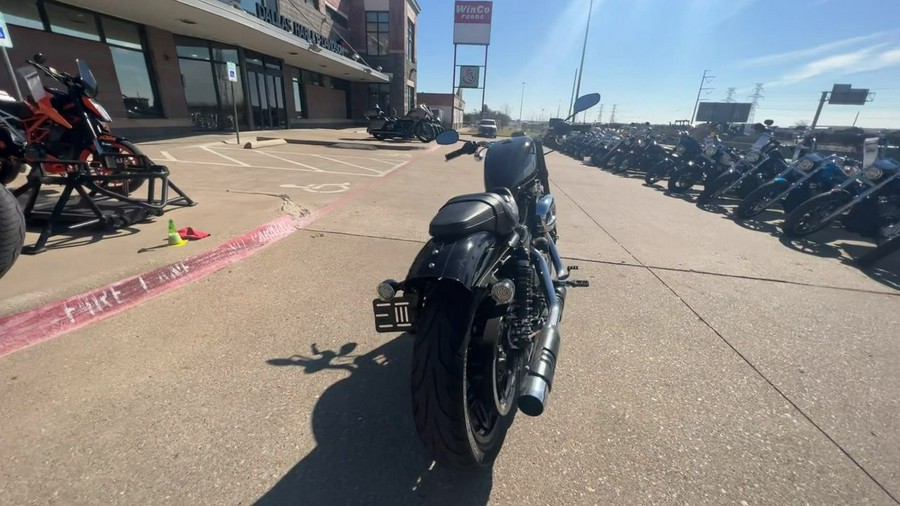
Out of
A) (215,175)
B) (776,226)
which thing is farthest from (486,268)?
(215,175)

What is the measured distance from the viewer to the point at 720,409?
220 cm

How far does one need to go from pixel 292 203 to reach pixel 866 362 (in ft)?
21.9

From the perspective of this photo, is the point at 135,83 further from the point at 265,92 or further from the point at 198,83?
the point at 265,92

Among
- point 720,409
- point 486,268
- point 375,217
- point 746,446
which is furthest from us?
point 375,217

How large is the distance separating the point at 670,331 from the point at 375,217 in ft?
14.0

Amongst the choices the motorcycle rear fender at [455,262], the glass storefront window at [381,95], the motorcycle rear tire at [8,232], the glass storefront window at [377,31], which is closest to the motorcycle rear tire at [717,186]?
the motorcycle rear fender at [455,262]

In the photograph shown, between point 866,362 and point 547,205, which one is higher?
point 547,205

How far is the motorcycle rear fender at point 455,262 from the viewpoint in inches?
58.7

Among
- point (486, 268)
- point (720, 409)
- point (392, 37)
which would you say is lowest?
point (720, 409)

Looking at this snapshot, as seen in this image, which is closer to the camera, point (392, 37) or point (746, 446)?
point (746, 446)

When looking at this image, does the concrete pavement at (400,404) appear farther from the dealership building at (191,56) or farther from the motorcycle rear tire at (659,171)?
the dealership building at (191,56)

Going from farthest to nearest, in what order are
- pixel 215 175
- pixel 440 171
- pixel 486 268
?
pixel 440 171 → pixel 215 175 → pixel 486 268

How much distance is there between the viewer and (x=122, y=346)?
2.44 meters

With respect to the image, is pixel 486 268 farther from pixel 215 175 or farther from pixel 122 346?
pixel 215 175
